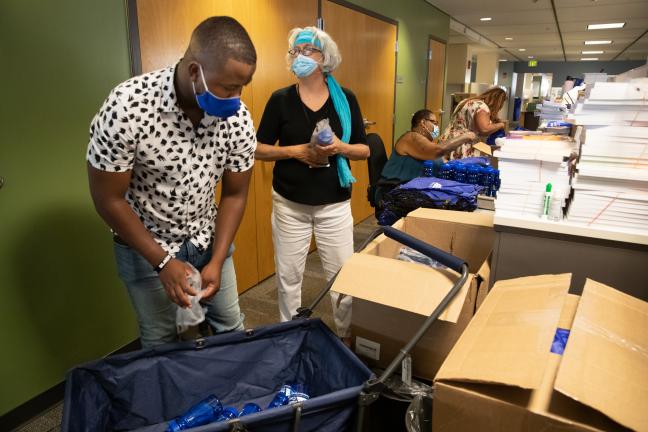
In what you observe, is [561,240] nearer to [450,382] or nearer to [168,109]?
[450,382]

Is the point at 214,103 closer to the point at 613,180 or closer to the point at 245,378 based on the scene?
the point at 245,378

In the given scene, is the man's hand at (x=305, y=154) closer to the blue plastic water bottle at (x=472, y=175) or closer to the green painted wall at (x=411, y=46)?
the blue plastic water bottle at (x=472, y=175)

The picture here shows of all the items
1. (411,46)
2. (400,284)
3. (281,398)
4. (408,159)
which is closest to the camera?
(400,284)

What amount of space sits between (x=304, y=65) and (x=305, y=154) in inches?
14.0

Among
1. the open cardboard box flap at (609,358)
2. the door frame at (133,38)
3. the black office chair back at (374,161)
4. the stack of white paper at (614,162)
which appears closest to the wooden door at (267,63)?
the black office chair back at (374,161)

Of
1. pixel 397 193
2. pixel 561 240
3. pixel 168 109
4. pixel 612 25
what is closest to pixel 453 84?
pixel 612 25

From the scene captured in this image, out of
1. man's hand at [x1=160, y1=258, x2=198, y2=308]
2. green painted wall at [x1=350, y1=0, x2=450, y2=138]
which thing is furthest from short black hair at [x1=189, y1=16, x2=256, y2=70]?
green painted wall at [x1=350, y1=0, x2=450, y2=138]

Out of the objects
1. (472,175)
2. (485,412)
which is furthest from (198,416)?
(472,175)

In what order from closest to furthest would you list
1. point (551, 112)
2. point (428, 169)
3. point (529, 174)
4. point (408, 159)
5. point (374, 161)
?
point (529, 174)
point (428, 169)
point (408, 159)
point (374, 161)
point (551, 112)

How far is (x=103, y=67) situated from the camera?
1792 millimetres

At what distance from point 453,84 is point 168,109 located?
A: 329 inches

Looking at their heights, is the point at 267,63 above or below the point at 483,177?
above


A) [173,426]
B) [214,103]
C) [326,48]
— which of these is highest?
[326,48]

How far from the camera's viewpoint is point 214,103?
107cm
